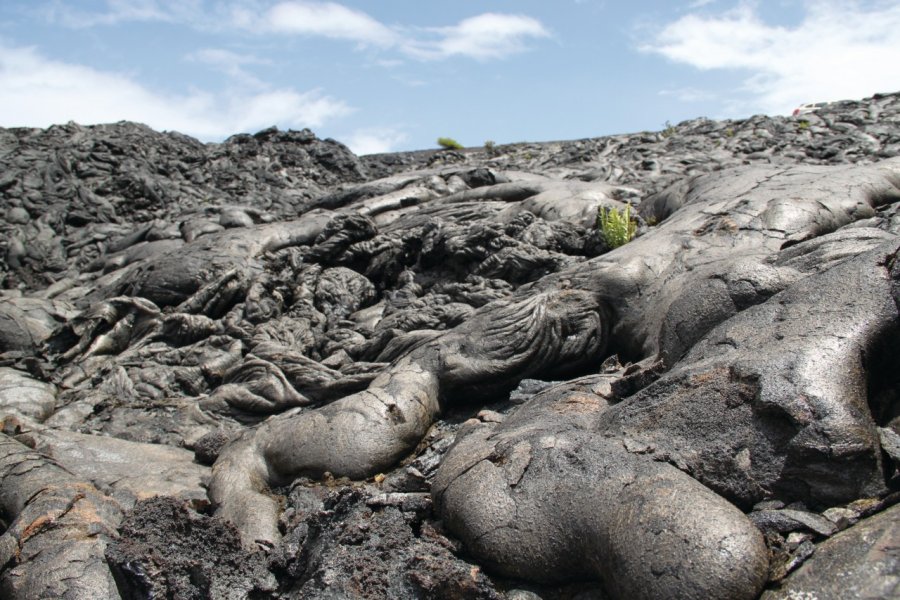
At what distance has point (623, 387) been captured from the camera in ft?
15.7

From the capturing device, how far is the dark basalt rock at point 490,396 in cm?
357

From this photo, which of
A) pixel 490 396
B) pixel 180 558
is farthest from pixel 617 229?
pixel 180 558

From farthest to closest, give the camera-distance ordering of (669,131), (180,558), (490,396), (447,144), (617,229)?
(447,144)
(669,131)
(617,229)
(490,396)
(180,558)

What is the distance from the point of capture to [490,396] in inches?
245

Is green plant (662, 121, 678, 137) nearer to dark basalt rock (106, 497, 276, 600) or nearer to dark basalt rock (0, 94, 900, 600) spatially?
dark basalt rock (0, 94, 900, 600)

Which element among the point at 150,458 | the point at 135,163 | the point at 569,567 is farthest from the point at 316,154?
the point at 569,567

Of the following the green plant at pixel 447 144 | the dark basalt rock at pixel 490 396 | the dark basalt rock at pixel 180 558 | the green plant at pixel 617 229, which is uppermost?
the green plant at pixel 447 144

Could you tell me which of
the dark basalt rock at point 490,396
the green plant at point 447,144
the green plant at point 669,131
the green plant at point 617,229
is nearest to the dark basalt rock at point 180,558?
the dark basalt rock at point 490,396

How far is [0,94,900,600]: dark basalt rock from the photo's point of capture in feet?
11.7

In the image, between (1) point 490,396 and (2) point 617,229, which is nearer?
(1) point 490,396

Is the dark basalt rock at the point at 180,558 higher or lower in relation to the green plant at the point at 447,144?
lower

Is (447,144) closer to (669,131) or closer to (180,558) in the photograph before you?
(669,131)

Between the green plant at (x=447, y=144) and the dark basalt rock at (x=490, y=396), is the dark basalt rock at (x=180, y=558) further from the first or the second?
the green plant at (x=447, y=144)

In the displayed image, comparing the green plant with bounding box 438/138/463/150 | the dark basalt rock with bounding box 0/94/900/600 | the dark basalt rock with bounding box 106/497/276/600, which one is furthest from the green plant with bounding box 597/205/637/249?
the green plant with bounding box 438/138/463/150
